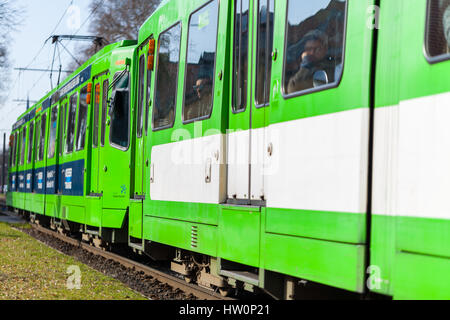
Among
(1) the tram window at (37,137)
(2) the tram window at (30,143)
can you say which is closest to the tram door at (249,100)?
(1) the tram window at (37,137)

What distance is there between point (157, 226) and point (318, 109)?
3774 mm

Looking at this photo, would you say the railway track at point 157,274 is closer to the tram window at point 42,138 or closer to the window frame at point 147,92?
the window frame at point 147,92

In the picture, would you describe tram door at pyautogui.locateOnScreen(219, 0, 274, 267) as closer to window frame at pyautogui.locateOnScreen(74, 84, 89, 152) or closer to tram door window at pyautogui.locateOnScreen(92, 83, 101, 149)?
tram door window at pyautogui.locateOnScreen(92, 83, 101, 149)

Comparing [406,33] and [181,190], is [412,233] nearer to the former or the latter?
[406,33]

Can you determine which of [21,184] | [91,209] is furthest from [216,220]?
[21,184]

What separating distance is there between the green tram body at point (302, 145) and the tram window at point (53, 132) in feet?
28.4

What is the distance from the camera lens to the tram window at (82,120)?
12726mm

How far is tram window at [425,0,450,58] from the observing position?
3.43m

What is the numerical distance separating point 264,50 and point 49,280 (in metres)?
5.09

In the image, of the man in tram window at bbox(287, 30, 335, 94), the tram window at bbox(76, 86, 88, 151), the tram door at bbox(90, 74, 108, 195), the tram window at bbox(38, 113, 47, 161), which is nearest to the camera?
the man in tram window at bbox(287, 30, 335, 94)

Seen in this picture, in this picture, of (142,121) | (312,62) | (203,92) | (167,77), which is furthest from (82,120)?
(312,62)

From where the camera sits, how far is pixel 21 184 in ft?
77.5

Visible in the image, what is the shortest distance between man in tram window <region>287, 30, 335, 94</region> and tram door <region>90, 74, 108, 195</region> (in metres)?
6.90

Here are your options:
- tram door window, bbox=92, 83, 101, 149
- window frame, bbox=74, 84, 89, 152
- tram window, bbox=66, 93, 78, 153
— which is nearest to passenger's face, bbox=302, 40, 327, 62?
tram door window, bbox=92, 83, 101, 149
